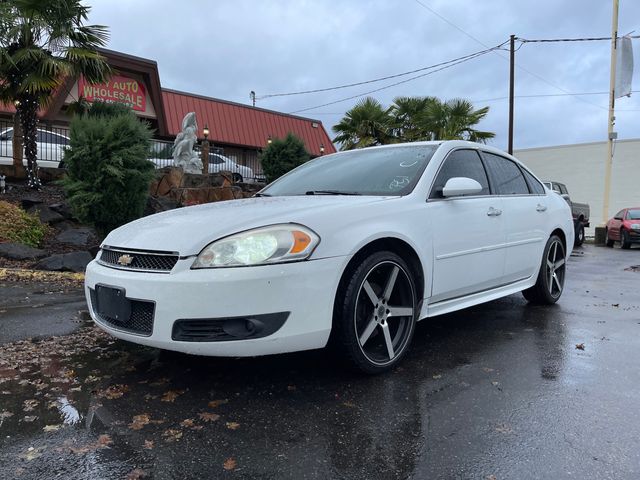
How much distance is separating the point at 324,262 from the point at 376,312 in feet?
1.92

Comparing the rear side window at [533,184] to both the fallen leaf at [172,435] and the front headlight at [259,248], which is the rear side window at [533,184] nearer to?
the front headlight at [259,248]

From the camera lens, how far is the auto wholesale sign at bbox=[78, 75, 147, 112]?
18.7 meters

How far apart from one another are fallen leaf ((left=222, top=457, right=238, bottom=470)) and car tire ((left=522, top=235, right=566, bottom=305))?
3.88 m

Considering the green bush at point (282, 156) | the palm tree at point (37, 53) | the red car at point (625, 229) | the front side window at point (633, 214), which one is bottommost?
the red car at point (625, 229)

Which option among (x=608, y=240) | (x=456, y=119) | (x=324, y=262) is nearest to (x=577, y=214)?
(x=608, y=240)

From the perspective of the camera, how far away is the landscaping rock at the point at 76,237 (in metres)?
8.77

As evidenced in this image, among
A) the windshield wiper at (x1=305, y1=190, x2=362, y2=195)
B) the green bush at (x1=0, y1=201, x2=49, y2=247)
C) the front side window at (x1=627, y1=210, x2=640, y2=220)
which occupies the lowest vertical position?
the front side window at (x1=627, y1=210, x2=640, y2=220)

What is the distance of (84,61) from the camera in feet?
34.5

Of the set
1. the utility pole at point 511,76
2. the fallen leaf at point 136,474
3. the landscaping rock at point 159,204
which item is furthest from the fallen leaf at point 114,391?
the utility pole at point 511,76

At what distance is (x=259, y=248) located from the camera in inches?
108

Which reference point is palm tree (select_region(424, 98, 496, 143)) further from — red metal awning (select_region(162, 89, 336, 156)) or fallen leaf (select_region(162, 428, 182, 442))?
fallen leaf (select_region(162, 428, 182, 442))

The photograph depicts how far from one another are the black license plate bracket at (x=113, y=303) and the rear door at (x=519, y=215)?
3.05m

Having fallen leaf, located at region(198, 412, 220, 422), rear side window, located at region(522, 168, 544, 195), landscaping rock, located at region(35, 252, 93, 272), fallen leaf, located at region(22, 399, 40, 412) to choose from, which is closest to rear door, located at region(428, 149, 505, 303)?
rear side window, located at region(522, 168, 544, 195)

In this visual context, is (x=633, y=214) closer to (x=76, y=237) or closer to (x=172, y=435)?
(x=76, y=237)
